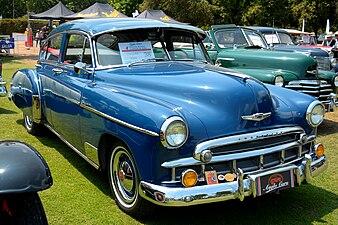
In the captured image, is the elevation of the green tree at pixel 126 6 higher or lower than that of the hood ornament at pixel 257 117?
higher

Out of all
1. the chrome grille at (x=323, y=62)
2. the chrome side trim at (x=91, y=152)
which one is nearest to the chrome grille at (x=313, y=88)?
the chrome grille at (x=323, y=62)

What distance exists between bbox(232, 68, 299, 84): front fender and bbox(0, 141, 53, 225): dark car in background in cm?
520

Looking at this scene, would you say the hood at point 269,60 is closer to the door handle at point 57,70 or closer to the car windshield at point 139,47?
the car windshield at point 139,47

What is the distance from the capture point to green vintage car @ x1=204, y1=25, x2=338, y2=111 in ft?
23.7

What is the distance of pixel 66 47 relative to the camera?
5.11 m

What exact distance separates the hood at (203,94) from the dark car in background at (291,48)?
552 centimetres

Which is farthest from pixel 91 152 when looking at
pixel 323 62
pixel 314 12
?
pixel 314 12

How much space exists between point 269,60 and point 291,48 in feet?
6.30

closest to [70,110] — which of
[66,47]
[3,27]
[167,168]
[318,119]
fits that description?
[66,47]

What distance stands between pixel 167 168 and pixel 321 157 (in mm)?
1709

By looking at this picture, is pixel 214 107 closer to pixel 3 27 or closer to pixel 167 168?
pixel 167 168

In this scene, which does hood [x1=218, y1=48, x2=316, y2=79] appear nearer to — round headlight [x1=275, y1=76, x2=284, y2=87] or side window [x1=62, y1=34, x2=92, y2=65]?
round headlight [x1=275, y1=76, x2=284, y2=87]

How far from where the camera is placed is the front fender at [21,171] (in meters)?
2.18

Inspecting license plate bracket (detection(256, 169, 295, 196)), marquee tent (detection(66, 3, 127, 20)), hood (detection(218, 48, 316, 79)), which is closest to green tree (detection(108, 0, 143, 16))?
marquee tent (detection(66, 3, 127, 20))
